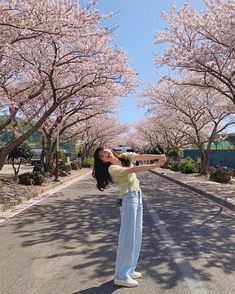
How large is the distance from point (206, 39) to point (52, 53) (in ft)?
21.3

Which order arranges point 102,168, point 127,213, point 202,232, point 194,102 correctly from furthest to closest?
point 194,102, point 202,232, point 102,168, point 127,213

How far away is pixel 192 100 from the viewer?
31062mm

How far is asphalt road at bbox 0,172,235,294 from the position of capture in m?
4.85

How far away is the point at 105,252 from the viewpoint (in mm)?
6488

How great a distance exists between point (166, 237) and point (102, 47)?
36.8 feet

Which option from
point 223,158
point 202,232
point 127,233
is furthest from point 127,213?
point 223,158

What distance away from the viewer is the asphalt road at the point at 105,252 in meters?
4.85

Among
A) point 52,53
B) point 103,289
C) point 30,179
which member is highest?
point 52,53

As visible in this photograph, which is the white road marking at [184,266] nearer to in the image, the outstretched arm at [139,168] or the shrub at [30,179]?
the outstretched arm at [139,168]

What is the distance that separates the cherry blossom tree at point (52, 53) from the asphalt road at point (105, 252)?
4.53 metres

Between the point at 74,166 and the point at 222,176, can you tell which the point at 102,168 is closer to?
the point at 222,176

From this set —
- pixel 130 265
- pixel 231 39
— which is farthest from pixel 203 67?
pixel 130 265

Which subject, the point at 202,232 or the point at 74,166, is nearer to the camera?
the point at 202,232

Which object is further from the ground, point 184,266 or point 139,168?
point 139,168
